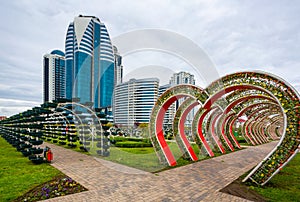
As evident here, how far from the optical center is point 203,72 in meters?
6.41

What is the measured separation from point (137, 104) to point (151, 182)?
39057mm

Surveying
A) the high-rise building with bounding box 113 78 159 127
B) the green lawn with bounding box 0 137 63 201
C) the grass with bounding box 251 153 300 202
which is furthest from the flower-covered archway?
the high-rise building with bounding box 113 78 159 127

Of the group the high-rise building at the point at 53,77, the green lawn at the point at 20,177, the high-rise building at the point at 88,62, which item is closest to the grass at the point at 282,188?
the green lawn at the point at 20,177

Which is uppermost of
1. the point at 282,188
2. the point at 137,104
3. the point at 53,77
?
the point at 53,77

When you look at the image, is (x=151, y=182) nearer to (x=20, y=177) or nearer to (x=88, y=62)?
(x=20, y=177)

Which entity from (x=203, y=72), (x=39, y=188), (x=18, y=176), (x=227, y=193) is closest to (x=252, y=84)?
(x=203, y=72)

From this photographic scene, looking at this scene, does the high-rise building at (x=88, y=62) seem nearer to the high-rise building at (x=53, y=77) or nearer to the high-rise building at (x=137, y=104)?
the high-rise building at (x=137, y=104)

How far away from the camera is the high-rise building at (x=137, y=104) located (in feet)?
137

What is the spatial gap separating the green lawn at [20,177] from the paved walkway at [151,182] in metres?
0.61

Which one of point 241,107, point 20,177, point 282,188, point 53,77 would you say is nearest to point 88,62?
point 53,77

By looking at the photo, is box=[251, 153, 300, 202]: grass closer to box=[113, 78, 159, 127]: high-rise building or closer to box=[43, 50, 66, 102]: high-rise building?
box=[113, 78, 159, 127]: high-rise building

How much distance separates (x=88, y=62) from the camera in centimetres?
5119

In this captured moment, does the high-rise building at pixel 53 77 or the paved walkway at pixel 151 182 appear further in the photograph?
the high-rise building at pixel 53 77

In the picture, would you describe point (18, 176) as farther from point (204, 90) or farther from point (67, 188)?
point (204, 90)
